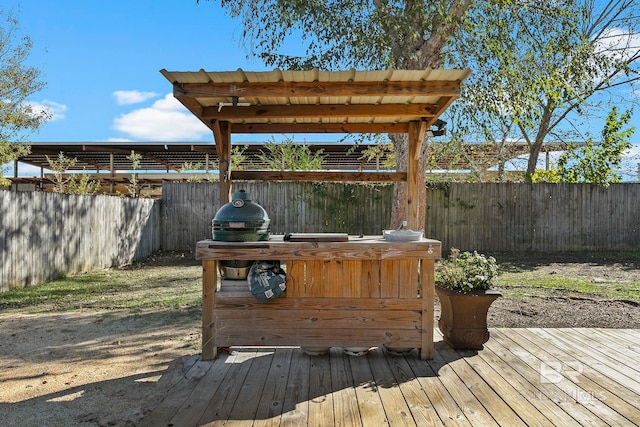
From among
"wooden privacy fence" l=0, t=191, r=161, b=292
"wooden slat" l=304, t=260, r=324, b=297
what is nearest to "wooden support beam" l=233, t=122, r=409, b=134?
A: "wooden slat" l=304, t=260, r=324, b=297

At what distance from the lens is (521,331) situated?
4.06 metres

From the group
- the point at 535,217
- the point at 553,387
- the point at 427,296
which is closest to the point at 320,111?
the point at 427,296

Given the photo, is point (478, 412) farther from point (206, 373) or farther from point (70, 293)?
point (70, 293)

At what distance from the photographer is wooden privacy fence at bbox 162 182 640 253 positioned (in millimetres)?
11031

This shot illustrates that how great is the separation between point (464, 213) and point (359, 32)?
5.91m

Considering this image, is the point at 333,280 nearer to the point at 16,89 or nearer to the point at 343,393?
the point at 343,393

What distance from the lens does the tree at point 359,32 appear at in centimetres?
624

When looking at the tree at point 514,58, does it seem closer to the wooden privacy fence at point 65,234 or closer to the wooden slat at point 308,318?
the wooden slat at point 308,318

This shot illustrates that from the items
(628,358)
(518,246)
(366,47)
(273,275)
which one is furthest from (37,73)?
(628,358)

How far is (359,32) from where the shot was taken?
682cm

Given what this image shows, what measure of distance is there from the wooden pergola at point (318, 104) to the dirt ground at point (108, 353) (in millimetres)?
1407

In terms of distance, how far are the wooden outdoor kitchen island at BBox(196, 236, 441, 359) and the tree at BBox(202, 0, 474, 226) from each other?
3.51 meters

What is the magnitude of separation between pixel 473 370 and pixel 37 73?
13530 mm

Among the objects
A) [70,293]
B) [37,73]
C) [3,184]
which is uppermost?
[37,73]
